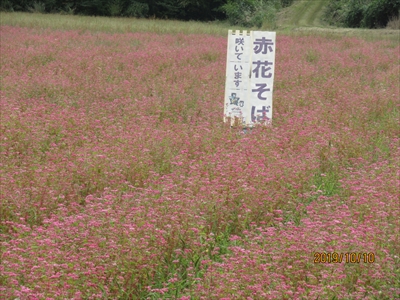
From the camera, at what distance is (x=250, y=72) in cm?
1007

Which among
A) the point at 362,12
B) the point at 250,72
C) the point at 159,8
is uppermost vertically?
the point at 362,12

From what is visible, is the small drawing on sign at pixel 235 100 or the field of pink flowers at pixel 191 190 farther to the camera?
the small drawing on sign at pixel 235 100

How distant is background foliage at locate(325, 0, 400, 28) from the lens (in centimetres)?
3625

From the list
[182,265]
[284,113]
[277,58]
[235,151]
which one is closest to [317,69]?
[277,58]

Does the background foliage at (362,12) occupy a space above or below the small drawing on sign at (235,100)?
above

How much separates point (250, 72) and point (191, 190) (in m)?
4.32
